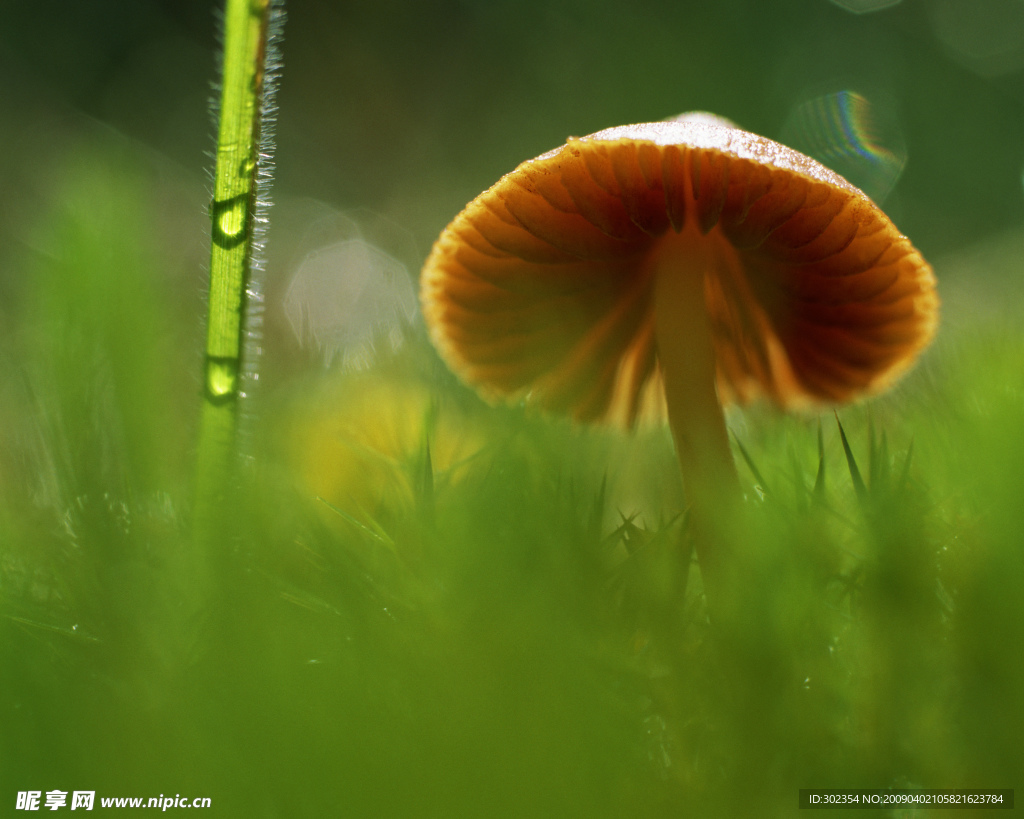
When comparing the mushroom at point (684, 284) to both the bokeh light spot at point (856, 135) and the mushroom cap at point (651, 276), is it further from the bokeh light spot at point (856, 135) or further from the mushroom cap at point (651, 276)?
the bokeh light spot at point (856, 135)

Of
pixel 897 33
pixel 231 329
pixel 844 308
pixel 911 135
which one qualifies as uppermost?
pixel 897 33

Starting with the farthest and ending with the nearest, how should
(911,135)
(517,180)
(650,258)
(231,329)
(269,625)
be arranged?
(911,135)
(650,258)
(517,180)
(231,329)
(269,625)

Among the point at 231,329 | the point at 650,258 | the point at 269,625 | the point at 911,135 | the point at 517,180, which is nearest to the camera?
the point at 269,625

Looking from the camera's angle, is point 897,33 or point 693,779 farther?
point 897,33

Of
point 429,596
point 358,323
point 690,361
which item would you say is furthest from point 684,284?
point 429,596

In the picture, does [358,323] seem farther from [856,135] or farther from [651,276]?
[856,135]

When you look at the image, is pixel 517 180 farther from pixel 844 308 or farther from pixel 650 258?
pixel 844 308

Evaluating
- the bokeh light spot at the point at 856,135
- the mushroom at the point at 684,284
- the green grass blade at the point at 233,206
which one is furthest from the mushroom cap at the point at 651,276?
the bokeh light spot at the point at 856,135

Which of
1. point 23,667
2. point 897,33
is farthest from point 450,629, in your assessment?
point 897,33
